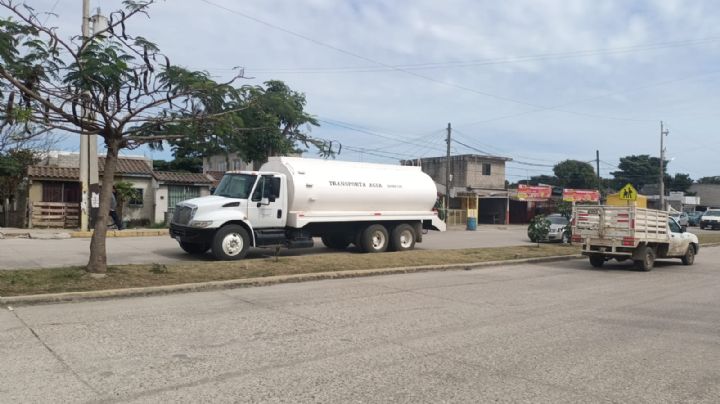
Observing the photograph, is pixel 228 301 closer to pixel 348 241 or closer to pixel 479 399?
pixel 479 399

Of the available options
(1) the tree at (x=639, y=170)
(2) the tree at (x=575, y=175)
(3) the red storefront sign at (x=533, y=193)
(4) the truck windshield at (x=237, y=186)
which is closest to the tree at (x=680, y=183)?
(1) the tree at (x=639, y=170)

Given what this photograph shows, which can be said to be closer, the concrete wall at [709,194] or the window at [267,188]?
the window at [267,188]

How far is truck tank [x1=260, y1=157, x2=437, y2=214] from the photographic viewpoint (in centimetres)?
1639

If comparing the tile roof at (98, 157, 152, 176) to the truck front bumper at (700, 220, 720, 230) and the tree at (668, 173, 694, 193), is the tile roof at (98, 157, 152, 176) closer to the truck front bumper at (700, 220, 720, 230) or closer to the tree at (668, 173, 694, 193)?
the truck front bumper at (700, 220, 720, 230)

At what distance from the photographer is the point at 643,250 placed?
16.2m

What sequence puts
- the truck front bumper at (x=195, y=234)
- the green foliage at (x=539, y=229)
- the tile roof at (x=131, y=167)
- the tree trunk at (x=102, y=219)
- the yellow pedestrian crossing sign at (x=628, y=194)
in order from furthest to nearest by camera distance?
the tile roof at (x=131, y=167)
the yellow pedestrian crossing sign at (x=628, y=194)
the green foliage at (x=539, y=229)
the truck front bumper at (x=195, y=234)
the tree trunk at (x=102, y=219)

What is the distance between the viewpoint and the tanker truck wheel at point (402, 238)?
18.5m

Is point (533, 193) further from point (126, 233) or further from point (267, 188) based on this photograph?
point (267, 188)

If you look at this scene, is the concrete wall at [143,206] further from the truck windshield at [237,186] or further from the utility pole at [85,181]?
the truck windshield at [237,186]

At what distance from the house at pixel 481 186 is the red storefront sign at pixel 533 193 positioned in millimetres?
1373

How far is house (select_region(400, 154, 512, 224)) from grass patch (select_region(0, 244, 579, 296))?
32500mm

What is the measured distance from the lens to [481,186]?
5375 centimetres

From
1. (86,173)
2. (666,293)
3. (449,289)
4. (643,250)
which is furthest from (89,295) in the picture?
(86,173)

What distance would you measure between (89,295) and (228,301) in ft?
7.19
